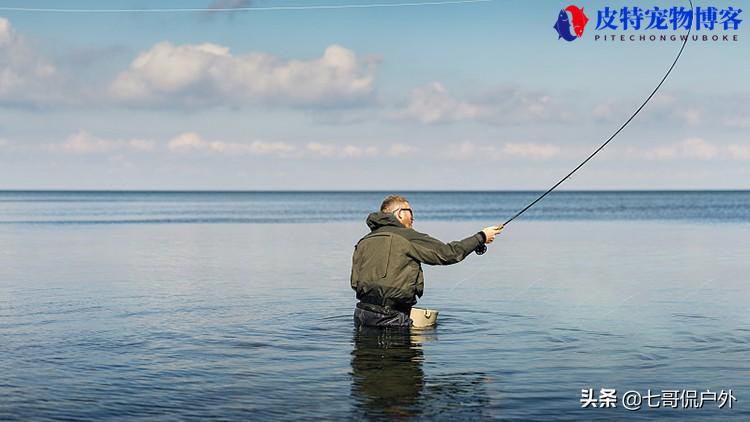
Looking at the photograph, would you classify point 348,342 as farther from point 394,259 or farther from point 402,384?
point 402,384

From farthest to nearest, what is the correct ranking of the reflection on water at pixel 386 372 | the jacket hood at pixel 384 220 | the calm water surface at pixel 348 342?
the jacket hood at pixel 384 220 → the calm water surface at pixel 348 342 → the reflection on water at pixel 386 372

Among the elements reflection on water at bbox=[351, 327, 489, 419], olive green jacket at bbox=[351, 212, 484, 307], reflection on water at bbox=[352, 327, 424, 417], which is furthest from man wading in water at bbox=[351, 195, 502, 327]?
reflection on water at bbox=[351, 327, 489, 419]

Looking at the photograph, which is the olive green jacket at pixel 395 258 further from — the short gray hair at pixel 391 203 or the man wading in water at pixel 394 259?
the short gray hair at pixel 391 203

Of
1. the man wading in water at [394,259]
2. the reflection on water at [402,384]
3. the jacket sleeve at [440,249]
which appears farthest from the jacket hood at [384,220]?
the reflection on water at [402,384]

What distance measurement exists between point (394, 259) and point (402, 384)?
2.15m

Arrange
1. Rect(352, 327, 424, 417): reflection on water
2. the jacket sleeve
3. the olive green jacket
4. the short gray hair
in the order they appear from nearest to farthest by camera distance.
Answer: Rect(352, 327, 424, 417): reflection on water < the jacket sleeve < the olive green jacket < the short gray hair

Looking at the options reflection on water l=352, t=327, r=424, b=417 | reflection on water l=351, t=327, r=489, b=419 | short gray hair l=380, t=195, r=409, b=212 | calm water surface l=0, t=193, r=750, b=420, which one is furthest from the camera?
short gray hair l=380, t=195, r=409, b=212

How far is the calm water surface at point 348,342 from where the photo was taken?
348 inches

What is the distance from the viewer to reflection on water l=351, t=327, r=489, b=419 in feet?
27.9

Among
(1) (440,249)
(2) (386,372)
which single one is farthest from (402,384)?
(1) (440,249)

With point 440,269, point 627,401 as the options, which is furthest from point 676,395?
point 440,269

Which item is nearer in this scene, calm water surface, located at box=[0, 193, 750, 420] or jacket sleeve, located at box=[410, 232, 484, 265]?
calm water surface, located at box=[0, 193, 750, 420]

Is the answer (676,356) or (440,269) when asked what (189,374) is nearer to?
(676,356)

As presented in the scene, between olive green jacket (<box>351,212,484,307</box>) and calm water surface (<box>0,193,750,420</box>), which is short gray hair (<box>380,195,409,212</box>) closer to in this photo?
olive green jacket (<box>351,212,484,307</box>)
